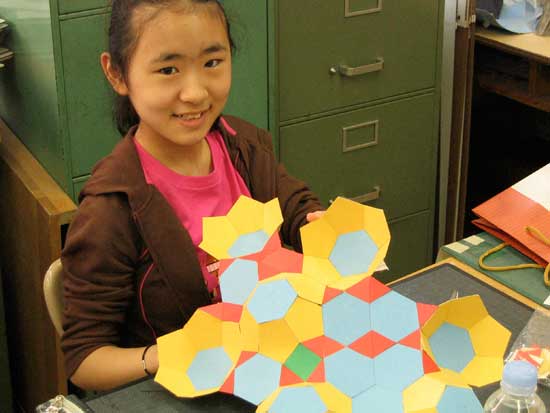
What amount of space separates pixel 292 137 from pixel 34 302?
793 mm

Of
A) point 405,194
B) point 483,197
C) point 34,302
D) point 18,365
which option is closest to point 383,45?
point 405,194

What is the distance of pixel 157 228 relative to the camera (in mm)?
1337

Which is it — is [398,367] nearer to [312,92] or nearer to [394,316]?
[394,316]

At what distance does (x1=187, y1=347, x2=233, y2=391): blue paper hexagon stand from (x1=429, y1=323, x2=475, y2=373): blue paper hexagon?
26cm

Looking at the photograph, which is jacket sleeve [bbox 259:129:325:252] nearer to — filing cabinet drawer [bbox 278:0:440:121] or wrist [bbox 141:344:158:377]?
wrist [bbox 141:344:158:377]

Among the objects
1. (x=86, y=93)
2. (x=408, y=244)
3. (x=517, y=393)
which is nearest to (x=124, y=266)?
(x=517, y=393)

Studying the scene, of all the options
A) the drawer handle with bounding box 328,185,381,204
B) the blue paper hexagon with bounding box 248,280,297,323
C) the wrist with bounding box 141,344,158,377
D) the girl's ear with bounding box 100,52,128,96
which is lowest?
the drawer handle with bounding box 328,185,381,204

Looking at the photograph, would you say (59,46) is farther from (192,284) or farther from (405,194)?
(405,194)

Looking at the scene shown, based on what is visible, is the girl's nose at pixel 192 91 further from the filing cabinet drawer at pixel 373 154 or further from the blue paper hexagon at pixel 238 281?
the filing cabinet drawer at pixel 373 154

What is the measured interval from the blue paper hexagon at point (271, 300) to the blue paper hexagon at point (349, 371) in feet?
0.27

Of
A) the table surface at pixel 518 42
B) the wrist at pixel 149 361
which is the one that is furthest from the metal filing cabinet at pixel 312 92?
the wrist at pixel 149 361

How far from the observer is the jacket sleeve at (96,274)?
4.28 feet

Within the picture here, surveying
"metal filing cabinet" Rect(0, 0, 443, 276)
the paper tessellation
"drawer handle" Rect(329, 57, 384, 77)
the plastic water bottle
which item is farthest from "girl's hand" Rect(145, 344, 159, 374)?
"drawer handle" Rect(329, 57, 384, 77)

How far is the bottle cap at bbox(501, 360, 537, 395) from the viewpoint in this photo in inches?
38.1
